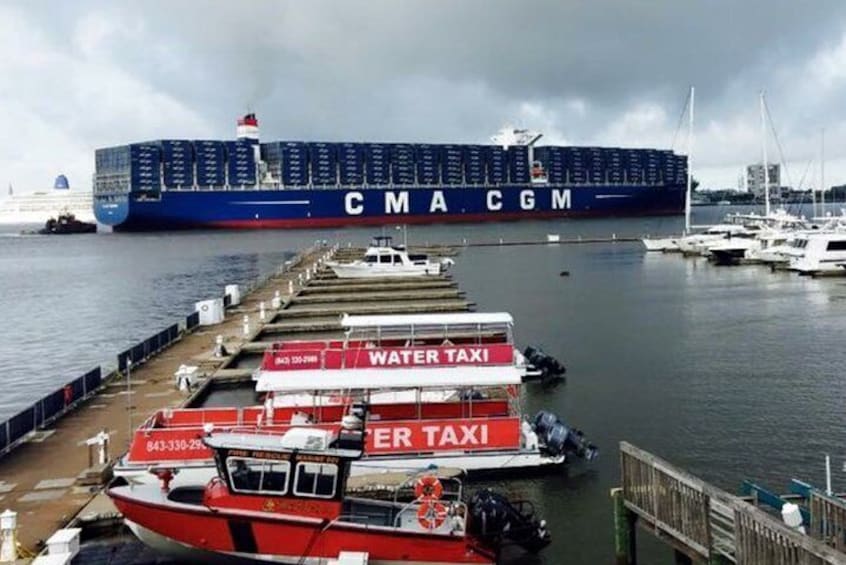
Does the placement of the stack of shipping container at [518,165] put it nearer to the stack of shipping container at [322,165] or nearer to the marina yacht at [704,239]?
the stack of shipping container at [322,165]

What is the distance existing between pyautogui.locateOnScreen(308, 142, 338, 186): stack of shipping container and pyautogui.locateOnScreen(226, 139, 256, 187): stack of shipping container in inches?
418

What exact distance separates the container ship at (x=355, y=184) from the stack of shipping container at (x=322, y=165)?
21 cm

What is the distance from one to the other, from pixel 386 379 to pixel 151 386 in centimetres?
1028

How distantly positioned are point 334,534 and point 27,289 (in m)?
74.0

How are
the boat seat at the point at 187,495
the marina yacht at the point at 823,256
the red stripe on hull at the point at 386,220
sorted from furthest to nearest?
the red stripe on hull at the point at 386,220 < the marina yacht at the point at 823,256 < the boat seat at the point at 187,495

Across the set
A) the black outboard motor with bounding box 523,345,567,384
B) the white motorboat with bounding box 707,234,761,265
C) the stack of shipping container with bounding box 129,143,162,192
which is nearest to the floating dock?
the black outboard motor with bounding box 523,345,567,384

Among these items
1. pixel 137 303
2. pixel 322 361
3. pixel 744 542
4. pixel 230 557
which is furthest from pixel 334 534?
pixel 137 303

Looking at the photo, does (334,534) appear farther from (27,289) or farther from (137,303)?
(27,289)

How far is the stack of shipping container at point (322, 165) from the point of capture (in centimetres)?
15175

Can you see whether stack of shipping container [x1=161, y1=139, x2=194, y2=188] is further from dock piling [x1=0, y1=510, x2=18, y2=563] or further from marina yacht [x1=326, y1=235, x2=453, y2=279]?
dock piling [x1=0, y1=510, x2=18, y2=563]

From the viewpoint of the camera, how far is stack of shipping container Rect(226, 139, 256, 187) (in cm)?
14762

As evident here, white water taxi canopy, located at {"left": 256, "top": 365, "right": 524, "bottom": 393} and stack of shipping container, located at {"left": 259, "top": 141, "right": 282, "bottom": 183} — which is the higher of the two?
stack of shipping container, located at {"left": 259, "top": 141, "right": 282, "bottom": 183}

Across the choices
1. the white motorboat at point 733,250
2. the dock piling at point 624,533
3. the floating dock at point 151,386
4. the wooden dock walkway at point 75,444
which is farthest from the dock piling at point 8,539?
the white motorboat at point 733,250

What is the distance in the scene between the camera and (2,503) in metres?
15.7
